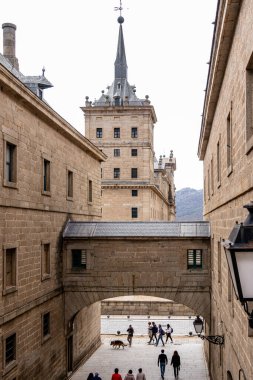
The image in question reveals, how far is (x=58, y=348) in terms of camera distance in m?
20.6

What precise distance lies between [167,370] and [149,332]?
5325 millimetres

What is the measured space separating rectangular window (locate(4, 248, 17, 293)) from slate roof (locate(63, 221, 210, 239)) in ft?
18.2

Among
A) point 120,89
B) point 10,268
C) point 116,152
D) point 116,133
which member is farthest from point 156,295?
point 120,89

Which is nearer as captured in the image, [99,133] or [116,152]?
[99,133]

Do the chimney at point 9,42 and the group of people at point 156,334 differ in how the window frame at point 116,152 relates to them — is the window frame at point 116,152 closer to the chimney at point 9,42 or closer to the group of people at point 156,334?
the group of people at point 156,334

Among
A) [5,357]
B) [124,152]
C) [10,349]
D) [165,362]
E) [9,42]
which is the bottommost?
[165,362]

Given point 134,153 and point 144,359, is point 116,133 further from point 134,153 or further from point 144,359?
point 144,359

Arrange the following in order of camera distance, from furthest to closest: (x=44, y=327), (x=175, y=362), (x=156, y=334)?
(x=156, y=334), (x=175, y=362), (x=44, y=327)

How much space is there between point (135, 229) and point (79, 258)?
113 inches

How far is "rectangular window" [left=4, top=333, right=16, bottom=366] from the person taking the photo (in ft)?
50.4

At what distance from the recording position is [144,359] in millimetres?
25031

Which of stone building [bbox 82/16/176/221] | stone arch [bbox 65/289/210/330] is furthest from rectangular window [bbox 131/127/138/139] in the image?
stone arch [bbox 65/289/210/330]

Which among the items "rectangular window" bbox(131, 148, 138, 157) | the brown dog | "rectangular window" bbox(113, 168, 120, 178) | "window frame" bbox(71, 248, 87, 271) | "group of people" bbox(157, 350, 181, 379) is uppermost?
"rectangular window" bbox(131, 148, 138, 157)

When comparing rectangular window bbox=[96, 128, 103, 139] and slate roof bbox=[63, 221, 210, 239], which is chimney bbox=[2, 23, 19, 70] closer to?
Answer: slate roof bbox=[63, 221, 210, 239]
